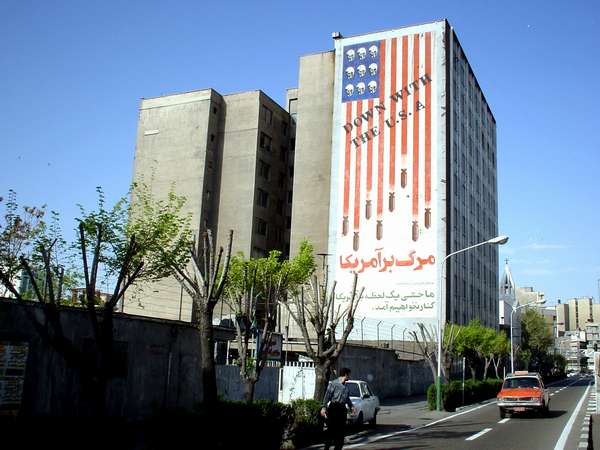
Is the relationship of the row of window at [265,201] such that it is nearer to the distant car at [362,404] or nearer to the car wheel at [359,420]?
the distant car at [362,404]

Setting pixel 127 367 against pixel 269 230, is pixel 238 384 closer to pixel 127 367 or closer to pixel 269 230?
pixel 127 367

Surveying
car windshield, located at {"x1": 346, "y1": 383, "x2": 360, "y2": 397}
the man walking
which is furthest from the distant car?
the man walking

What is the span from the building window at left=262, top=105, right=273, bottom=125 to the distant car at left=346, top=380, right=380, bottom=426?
48166 millimetres

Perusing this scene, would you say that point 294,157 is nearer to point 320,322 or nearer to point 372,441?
point 320,322

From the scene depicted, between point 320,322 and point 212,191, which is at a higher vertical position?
point 212,191

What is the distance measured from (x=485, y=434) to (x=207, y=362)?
9431mm

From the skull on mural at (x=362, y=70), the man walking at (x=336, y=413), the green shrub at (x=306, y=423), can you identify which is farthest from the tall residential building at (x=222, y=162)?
the man walking at (x=336, y=413)

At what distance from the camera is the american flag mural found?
180 feet

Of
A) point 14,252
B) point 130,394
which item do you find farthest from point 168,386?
point 14,252

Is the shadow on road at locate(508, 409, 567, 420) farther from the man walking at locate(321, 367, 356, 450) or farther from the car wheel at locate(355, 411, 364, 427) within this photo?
the man walking at locate(321, 367, 356, 450)

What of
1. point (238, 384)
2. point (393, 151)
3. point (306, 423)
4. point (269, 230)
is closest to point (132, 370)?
point (306, 423)

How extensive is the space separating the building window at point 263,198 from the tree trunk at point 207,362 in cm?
5077

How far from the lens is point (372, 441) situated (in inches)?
642

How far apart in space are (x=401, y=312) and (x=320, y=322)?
34471mm
